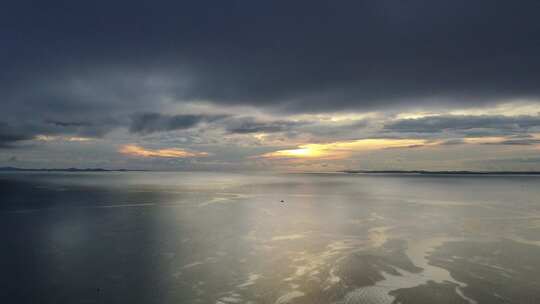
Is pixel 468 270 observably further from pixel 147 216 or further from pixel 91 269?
pixel 147 216

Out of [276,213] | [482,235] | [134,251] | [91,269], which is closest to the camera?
[91,269]

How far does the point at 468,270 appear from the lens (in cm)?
Result: 2436

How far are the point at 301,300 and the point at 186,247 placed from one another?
602 inches

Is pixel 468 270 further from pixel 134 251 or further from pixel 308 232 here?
pixel 134 251

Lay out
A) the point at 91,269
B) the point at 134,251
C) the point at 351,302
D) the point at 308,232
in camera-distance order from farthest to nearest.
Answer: the point at 308,232
the point at 134,251
the point at 91,269
the point at 351,302

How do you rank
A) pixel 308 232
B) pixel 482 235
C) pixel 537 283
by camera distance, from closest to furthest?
pixel 537 283 < pixel 482 235 < pixel 308 232

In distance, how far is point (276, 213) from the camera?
5528cm

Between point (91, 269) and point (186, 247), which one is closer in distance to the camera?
point (91, 269)

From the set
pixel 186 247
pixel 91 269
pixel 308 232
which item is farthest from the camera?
pixel 308 232

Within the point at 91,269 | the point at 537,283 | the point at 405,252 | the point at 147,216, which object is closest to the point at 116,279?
the point at 91,269

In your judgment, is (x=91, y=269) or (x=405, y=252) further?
(x=405, y=252)

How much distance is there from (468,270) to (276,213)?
1307 inches

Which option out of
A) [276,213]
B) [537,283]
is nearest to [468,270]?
[537,283]

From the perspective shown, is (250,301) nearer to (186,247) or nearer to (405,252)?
(186,247)
